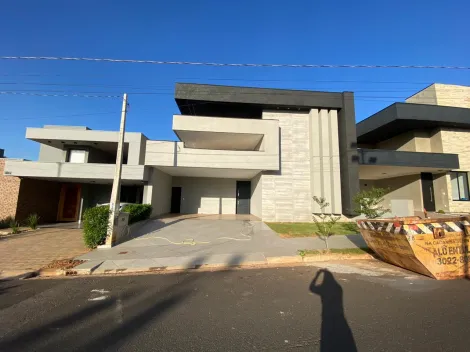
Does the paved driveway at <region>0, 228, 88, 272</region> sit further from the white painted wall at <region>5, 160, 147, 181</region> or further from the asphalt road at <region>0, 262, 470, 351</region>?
the white painted wall at <region>5, 160, 147, 181</region>

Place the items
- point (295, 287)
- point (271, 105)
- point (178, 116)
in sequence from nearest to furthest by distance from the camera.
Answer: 1. point (295, 287)
2. point (178, 116)
3. point (271, 105)

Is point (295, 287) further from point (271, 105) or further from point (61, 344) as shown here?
point (271, 105)

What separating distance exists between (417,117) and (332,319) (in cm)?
1967

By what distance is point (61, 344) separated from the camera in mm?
2852

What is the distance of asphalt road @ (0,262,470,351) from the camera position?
2.84m

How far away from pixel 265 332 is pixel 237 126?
1377 centimetres

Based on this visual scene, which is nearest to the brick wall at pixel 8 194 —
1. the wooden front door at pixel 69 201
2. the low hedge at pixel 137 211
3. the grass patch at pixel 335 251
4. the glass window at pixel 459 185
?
the wooden front door at pixel 69 201

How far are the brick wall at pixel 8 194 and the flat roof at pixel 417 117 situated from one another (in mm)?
28799

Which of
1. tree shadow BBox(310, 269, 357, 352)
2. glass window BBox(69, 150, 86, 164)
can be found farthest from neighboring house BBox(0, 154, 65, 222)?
tree shadow BBox(310, 269, 357, 352)

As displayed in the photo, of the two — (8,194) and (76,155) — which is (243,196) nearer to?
(76,155)

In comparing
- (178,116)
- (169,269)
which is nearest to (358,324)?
(169,269)

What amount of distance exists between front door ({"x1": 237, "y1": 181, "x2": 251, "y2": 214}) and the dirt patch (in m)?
15.9

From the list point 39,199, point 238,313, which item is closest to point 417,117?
point 238,313

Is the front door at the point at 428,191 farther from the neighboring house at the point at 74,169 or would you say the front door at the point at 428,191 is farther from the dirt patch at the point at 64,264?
the dirt patch at the point at 64,264
